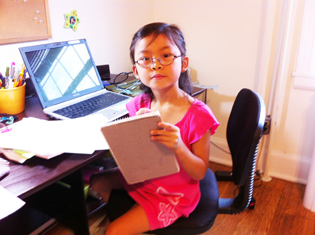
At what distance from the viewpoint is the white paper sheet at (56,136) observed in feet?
2.75

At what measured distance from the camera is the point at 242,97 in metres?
1.04

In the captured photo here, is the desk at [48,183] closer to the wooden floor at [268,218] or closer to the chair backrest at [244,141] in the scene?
the wooden floor at [268,218]

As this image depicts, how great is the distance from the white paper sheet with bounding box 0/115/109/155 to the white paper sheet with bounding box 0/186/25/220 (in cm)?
17

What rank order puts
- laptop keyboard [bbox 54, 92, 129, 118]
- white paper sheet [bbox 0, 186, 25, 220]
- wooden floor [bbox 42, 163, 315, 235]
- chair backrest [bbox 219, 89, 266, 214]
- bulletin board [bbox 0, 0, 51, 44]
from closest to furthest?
white paper sheet [bbox 0, 186, 25, 220] → chair backrest [bbox 219, 89, 266, 214] → laptop keyboard [bbox 54, 92, 129, 118] → bulletin board [bbox 0, 0, 51, 44] → wooden floor [bbox 42, 163, 315, 235]

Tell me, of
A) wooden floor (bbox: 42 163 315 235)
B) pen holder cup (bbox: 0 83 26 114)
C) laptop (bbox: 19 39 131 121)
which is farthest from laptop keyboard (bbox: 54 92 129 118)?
wooden floor (bbox: 42 163 315 235)

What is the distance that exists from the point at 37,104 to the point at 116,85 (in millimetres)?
406

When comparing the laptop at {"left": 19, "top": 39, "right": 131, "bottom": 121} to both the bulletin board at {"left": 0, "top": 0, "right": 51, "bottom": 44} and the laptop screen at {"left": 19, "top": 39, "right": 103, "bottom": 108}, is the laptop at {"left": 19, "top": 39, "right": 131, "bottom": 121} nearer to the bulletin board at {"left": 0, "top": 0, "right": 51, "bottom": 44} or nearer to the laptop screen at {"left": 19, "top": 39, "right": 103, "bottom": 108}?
the laptop screen at {"left": 19, "top": 39, "right": 103, "bottom": 108}

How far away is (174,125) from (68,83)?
569 mm

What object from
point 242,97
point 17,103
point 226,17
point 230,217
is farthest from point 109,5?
point 230,217

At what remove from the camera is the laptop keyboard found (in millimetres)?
1102

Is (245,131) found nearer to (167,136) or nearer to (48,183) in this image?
(167,136)

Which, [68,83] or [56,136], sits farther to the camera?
[68,83]

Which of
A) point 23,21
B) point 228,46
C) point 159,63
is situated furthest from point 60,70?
point 228,46

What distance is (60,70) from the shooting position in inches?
47.9
